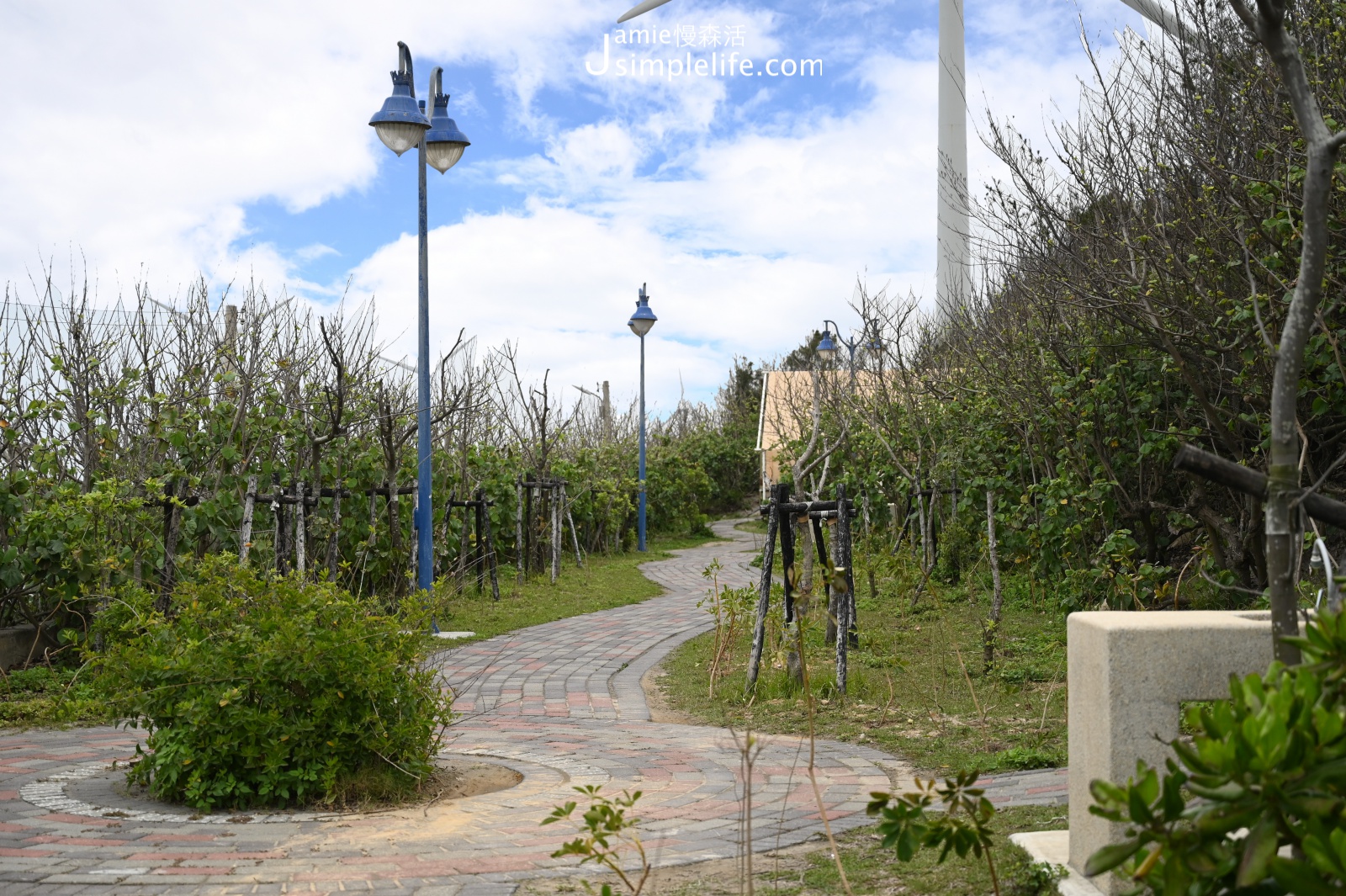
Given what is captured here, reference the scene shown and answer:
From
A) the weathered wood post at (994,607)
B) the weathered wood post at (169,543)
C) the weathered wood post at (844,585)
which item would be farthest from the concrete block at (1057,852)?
the weathered wood post at (169,543)

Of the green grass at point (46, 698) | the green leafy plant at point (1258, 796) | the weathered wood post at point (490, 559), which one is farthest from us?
the weathered wood post at point (490, 559)

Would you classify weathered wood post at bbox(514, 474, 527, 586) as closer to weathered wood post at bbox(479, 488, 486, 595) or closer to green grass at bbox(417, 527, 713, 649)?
green grass at bbox(417, 527, 713, 649)

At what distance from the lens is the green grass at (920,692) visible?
256 inches

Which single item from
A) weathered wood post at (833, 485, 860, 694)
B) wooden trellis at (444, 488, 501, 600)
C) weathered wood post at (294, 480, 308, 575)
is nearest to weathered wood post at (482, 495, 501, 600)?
wooden trellis at (444, 488, 501, 600)

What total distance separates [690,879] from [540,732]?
335 centimetres

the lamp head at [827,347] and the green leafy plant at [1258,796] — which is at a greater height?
the lamp head at [827,347]

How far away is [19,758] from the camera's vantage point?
244 inches

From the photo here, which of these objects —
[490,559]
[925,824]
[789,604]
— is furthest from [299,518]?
[925,824]

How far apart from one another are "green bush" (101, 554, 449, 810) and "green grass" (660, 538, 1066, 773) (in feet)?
8.32

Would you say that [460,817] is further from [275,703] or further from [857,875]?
[857,875]

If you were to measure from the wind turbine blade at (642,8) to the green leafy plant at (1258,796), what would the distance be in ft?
52.1

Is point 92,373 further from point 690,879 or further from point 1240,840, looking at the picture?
point 1240,840

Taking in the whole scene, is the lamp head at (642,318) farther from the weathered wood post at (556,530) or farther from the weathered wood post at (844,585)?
the weathered wood post at (844,585)

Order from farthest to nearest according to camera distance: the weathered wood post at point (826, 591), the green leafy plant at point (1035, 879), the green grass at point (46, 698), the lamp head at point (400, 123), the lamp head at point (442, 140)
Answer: the lamp head at point (442, 140)
the lamp head at point (400, 123)
the weathered wood post at point (826, 591)
the green grass at point (46, 698)
the green leafy plant at point (1035, 879)
